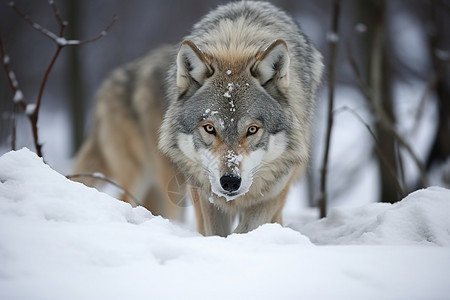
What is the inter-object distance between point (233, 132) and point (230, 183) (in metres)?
0.41

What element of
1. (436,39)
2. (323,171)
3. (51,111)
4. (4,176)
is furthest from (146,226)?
(51,111)

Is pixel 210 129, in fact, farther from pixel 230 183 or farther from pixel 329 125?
pixel 329 125

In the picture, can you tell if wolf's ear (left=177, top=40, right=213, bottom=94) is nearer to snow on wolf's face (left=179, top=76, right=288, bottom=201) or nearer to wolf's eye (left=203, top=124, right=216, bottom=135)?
snow on wolf's face (left=179, top=76, right=288, bottom=201)

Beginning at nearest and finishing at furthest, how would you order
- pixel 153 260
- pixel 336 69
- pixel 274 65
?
pixel 153 260
pixel 274 65
pixel 336 69

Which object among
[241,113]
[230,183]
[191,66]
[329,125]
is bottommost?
[329,125]

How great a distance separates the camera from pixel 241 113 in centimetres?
351

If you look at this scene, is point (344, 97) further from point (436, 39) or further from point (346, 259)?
point (346, 259)

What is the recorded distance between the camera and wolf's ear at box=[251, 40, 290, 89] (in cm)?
360

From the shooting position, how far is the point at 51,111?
15898mm

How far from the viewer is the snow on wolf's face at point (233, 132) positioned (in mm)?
3309

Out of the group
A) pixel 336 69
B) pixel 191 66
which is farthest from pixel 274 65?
pixel 336 69

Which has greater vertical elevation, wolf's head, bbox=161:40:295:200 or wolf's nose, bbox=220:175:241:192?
wolf's head, bbox=161:40:295:200

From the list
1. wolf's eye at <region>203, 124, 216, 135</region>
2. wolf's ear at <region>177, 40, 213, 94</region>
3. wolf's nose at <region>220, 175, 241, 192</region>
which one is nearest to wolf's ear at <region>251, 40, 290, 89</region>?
wolf's ear at <region>177, 40, 213, 94</region>

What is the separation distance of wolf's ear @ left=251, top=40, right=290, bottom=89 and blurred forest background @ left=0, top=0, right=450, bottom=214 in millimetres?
3192
